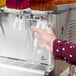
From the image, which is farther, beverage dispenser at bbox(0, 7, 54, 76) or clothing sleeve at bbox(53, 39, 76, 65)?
beverage dispenser at bbox(0, 7, 54, 76)

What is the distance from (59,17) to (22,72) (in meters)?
0.38

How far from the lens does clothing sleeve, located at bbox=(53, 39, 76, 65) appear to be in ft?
2.81

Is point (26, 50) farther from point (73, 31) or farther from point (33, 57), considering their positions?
point (73, 31)

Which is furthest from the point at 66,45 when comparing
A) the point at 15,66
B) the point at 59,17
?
the point at 15,66

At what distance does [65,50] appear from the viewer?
0.86 meters

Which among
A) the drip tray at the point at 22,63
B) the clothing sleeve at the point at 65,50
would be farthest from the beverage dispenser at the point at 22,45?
the clothing sleeve at the point at 65,50

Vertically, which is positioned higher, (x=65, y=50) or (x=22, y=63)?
(x=65, y=50)

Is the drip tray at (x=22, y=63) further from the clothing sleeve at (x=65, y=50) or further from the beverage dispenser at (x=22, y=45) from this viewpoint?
the clothing sleeve at (x=65, y=50)

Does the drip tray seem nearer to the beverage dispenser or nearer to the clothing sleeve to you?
the beverage dispenser

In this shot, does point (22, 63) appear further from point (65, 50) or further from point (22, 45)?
point (65, 50)

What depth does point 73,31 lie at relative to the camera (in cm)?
133

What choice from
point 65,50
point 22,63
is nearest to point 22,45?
point 22,63

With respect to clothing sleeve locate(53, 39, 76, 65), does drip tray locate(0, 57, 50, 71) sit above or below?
below

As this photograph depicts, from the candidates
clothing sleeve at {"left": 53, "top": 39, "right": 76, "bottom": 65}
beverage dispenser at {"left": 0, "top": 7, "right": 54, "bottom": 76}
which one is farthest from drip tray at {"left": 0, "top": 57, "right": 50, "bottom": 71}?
clothing sleeve at {"left": 53, "top": 39, "right": 76, "bottom": 65}
